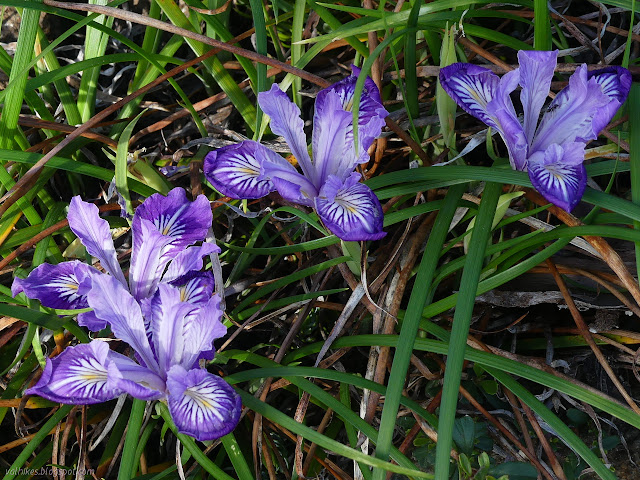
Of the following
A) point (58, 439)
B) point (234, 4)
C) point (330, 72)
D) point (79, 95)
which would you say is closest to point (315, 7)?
point (330, 72)

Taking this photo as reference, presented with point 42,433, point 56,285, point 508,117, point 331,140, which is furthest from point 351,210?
point 42,433

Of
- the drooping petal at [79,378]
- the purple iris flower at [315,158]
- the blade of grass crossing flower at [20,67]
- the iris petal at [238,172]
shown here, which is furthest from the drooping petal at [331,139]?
the blade of grass crossing flower at [20,67]

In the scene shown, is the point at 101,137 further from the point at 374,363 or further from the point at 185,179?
the point at 374,363

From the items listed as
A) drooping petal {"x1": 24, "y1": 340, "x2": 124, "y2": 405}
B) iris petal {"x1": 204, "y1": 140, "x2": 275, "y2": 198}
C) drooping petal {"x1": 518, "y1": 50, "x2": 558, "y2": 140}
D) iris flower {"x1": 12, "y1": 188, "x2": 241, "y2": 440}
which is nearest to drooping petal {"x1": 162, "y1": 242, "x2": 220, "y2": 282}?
iris flower {"x1": 12, "y1": 188, "x2": 241, "y2": 440}

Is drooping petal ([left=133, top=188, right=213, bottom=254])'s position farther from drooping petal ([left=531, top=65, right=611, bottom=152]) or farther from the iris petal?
drooping petal ([left=531, top=65, right=611, bottom=152])

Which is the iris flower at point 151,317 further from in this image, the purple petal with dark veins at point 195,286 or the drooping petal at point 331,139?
the drooping petal at point 331,139

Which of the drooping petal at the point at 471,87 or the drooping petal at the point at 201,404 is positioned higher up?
the drooping petal at the point at 471,87
